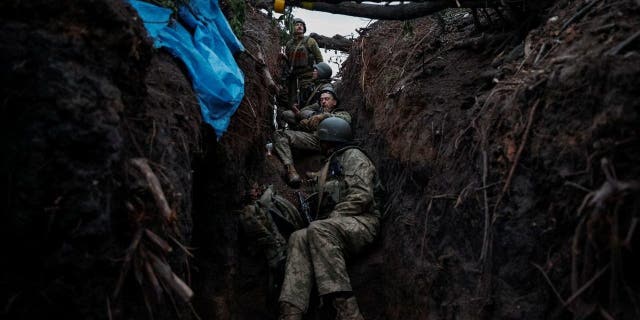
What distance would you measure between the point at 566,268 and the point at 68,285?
8.15 ft

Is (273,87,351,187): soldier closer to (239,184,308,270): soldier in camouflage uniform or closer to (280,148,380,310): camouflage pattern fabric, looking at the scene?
(239,184,308,270): soldier in camouflage uniform

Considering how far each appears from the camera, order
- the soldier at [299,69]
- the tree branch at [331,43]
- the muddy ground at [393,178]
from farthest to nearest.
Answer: the tree branch at [331,43]
the soldier at [299,69]
the muddy ground at [393,178]

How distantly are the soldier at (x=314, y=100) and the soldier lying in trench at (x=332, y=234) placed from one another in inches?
117

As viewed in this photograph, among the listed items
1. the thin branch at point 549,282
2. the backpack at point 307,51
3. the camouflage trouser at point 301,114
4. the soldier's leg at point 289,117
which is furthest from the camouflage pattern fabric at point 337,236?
the backpack at point 307,51

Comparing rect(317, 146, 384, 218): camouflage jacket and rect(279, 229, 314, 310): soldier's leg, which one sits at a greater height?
rect(317, 146, 384, 218): camouflage jacket

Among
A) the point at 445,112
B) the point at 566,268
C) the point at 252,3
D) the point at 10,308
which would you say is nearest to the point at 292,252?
the point at 445,112

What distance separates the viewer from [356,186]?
5.45 meters

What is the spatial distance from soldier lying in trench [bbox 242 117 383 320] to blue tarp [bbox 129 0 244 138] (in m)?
1.28

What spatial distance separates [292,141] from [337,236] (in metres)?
3.08

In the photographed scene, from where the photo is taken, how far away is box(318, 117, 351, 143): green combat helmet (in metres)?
6.46

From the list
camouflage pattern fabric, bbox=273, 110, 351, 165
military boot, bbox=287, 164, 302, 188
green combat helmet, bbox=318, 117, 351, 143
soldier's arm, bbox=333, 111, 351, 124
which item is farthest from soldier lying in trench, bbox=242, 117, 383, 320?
camouflage pattern fabric, bbox=273, 110, 351, 165

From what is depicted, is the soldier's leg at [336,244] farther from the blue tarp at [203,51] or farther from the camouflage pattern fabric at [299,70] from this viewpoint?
the camouflage pattern fabric at [299,70]

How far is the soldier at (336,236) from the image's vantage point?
15.8ft

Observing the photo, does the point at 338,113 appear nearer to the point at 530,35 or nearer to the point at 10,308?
the point at 530,35
